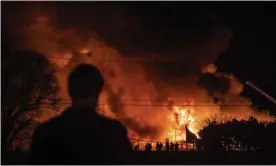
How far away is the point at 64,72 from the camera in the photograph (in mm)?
13266

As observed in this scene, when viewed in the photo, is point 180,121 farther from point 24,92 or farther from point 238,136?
point 24,92

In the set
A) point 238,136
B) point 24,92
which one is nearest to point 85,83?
point 24,92

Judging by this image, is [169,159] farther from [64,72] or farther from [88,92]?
[88,92]

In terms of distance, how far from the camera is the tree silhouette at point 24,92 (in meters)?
10.8

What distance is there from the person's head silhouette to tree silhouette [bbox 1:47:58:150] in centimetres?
749

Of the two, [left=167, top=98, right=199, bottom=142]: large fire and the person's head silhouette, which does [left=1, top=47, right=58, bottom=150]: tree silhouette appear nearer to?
[left=167, top=98, right=199, bottom=142]: large fire

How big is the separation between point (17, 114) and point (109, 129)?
972 cm

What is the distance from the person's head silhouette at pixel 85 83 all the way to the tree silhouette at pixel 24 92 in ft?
24.6

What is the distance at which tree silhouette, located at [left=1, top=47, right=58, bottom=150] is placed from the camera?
10.8 m

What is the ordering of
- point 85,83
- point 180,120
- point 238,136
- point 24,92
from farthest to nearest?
point 238,136, point 180,120, point 24,92, point 85,83

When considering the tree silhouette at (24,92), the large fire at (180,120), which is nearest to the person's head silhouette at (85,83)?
the tree silhouette at (24,92)

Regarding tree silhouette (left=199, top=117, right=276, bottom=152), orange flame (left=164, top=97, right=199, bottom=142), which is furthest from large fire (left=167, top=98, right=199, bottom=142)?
tree silhouette (left=199, top=117, right=276, bottom=152)

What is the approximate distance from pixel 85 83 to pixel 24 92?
9635mm

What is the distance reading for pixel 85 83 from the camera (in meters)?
3.15
